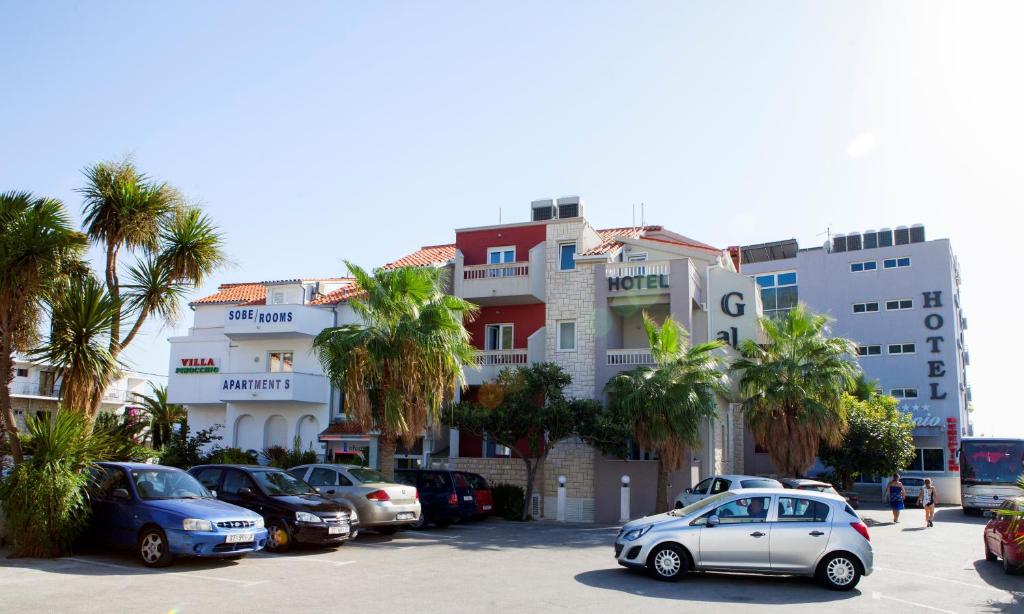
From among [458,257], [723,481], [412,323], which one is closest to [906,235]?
[458,257]

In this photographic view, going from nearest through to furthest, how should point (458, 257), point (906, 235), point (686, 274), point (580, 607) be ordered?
point (580, 607)
point (686, 274)
point (458, 257)
point (906, 235)

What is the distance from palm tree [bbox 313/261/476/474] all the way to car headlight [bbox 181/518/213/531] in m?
8.83

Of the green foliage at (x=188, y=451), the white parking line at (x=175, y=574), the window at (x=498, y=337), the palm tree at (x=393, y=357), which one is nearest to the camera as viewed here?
the white parking line at (x=175, y=574)

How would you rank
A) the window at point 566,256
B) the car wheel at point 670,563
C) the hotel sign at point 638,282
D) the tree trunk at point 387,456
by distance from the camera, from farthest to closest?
the window at point 566,256 → the hotel sign at point 638,282 → the tree trunk at point 387,456 → the car wheel at point 670,563

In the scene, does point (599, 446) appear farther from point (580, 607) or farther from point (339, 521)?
point (580, 607)

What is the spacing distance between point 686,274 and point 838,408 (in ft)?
23.7

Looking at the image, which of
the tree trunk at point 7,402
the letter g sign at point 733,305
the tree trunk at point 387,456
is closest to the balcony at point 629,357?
the letter g sign at point 733,305

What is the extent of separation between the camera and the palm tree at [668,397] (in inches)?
953

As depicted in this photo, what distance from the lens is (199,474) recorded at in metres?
17.1

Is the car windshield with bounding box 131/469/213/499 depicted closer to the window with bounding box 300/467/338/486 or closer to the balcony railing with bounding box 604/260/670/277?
the window with bounding box 300/467/338/486

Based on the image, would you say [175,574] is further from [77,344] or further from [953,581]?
[953,581]

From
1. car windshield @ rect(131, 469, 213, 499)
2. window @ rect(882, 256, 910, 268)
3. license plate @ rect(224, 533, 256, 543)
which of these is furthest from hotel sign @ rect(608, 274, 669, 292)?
window @ rect(882, 256, 910, 268)

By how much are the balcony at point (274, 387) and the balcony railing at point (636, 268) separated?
1386cm

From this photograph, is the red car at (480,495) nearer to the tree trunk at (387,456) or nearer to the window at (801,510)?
the tree trunk at (387,456)
